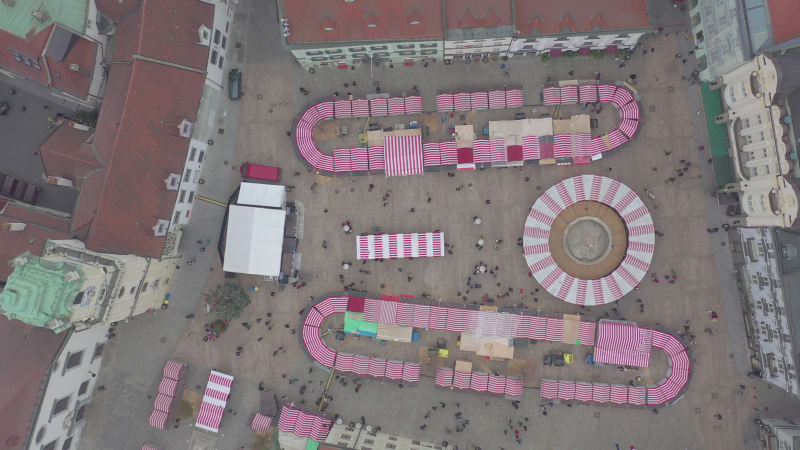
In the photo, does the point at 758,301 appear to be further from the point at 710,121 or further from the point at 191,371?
the point at 191,371

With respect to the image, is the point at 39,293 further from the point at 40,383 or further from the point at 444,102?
the point at 444,102

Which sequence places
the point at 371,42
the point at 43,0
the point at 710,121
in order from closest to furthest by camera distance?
the point at 43,0 < the point at 371,42 < the point at 710,121

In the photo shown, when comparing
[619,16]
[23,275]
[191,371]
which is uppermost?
[619,16]

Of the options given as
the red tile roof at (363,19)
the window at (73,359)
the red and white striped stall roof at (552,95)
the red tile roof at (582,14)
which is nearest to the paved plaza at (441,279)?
the red and white striped stall roof at (552,95)

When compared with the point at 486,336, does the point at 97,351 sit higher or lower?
lower

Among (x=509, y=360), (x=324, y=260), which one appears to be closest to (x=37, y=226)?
(x=324, y=260)

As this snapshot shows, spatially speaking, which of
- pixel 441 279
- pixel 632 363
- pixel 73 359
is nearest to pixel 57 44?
pixel 73 359
